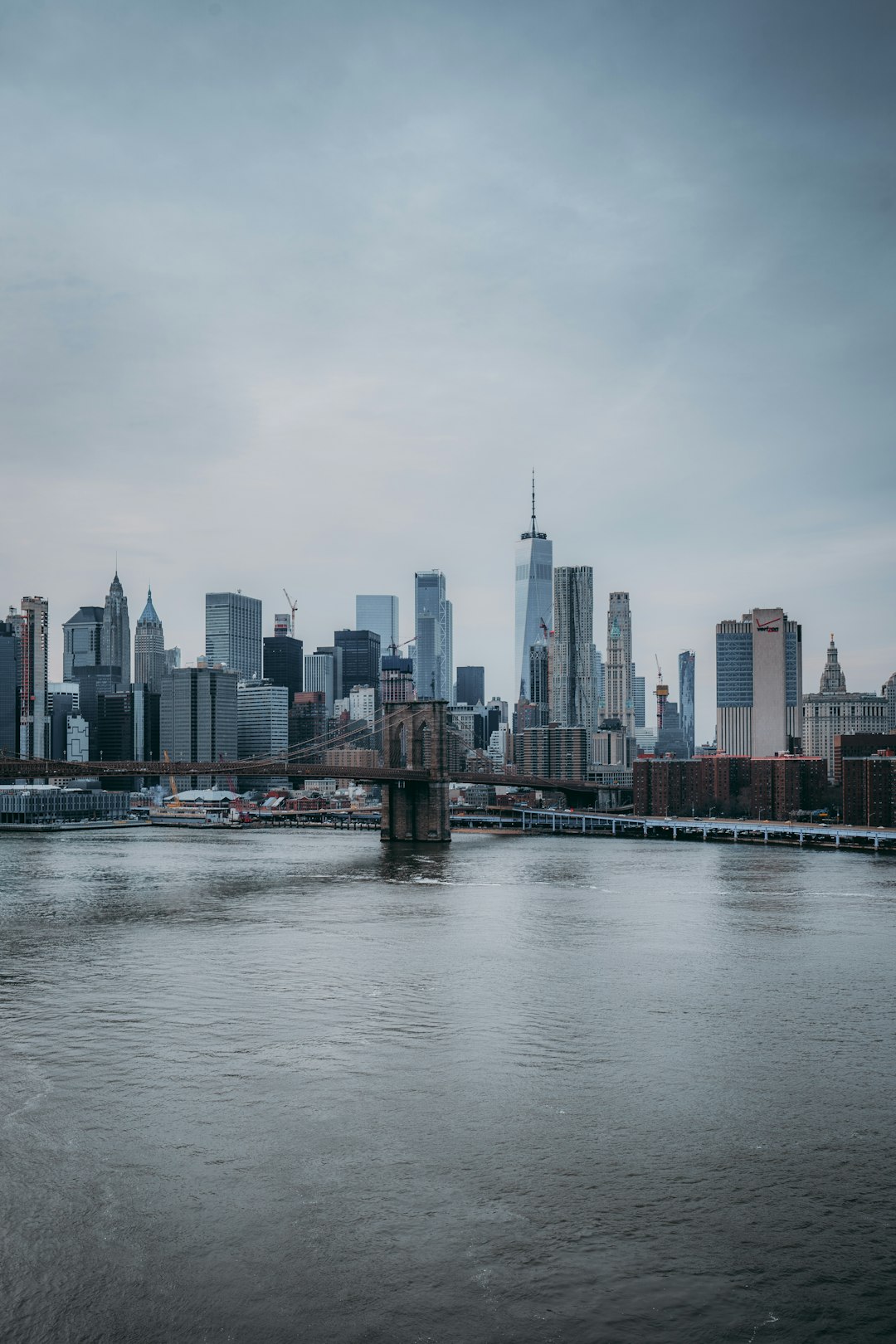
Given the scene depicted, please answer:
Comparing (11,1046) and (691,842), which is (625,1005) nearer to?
(11,1046)

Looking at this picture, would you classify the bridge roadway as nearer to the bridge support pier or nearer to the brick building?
the bridge support pier

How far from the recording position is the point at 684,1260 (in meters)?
14.6

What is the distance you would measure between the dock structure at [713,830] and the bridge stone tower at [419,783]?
81.4ft

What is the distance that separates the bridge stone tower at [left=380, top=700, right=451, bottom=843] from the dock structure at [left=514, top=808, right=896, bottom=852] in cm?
2482

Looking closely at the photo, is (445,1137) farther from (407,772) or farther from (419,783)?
(419,783)

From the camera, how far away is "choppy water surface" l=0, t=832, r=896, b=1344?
13.6 meters

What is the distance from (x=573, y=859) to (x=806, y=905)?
29.3 metres

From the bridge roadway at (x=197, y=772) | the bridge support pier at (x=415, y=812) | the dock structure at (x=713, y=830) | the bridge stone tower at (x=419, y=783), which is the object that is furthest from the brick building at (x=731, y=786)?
the bridge support pier at (x=415, y=812)

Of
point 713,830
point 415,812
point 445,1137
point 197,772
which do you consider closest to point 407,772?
point 415,812

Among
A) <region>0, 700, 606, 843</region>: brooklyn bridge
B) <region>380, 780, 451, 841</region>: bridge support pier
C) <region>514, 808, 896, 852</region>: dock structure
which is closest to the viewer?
<region>0, 700, 606, 843</region>: brooklyn bridge

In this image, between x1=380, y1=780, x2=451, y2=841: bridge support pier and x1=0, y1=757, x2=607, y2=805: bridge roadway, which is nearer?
x1=0, y1=757, x2=607, y2=805: bridge roadway

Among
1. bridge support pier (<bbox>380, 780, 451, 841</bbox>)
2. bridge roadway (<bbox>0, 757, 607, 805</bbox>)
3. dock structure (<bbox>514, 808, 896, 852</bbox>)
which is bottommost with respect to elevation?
dock structure (<bbox>514, 808, 896, 852</bbox>)

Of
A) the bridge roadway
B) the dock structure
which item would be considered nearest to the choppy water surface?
the bridge roadway

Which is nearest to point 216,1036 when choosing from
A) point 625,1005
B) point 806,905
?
point 625,1005
